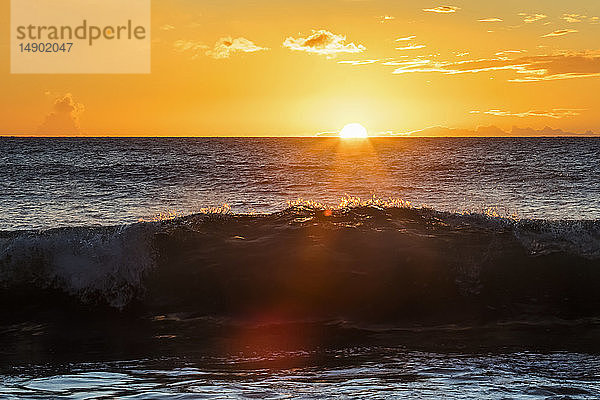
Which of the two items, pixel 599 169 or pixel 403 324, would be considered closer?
pixel 403 324

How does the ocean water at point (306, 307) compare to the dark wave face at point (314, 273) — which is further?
the dark wave face at point (314, 273)

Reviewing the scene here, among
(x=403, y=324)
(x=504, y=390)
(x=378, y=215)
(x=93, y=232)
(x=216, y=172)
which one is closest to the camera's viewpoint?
(x=504, y=390)

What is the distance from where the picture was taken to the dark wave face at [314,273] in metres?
10.9

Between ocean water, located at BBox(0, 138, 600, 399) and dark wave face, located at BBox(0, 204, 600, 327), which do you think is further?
dark wave face, located at BBox(0, 204, 600, 327)

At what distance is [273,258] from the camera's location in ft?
41.4

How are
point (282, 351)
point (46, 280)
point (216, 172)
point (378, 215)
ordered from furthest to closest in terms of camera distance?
point (216, 172) → point (378, 215) → point (46, 280) → point (282, 351)

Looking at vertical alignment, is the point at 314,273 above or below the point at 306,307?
above

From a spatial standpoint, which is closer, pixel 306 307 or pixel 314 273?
pixel 306 307

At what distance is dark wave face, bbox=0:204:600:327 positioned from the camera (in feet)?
35.6

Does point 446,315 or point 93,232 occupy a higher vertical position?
point 93,232

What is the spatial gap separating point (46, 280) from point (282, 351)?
600 centimetres

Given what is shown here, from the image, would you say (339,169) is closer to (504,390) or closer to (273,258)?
(273,258)

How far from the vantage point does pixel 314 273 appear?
11961 millimetres

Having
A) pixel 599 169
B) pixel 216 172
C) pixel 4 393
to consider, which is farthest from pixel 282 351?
pixel 599 169
